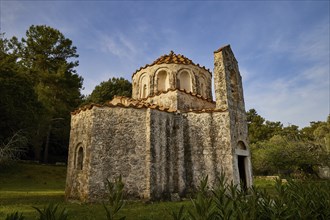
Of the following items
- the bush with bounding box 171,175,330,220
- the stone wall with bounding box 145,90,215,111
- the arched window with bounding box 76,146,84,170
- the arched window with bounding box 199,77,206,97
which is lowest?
the bush with bounding box 171,175,330,220

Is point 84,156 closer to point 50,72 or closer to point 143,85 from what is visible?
point 143,85

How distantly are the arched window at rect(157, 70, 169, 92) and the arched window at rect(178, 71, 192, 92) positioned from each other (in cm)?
94

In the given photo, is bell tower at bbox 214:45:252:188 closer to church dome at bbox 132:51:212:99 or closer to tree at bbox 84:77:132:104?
church dome at bbox 132:51:212:99

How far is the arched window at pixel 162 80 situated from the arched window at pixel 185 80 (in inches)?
37.2

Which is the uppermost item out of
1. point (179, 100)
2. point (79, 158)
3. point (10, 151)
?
point (179, 100)

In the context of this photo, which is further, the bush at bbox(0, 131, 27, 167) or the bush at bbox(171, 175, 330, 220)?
the bush at bbox(0, 131, 27, 167)

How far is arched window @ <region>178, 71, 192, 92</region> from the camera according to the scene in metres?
16.2

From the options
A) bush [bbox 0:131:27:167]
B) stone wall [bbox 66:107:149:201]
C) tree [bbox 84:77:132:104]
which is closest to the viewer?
stone wall [bbox 66:107:149:201]

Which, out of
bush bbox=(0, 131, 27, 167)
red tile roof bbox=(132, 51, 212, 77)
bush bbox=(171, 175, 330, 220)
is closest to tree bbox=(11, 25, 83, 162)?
bush bbox=(0, 131, 27, 167)

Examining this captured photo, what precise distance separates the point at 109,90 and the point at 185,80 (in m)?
23.2

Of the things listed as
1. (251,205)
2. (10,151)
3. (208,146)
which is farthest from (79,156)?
(251,205)

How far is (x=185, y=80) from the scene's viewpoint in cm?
1644

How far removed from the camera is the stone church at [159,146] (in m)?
10.9

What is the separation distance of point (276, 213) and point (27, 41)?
112ft
